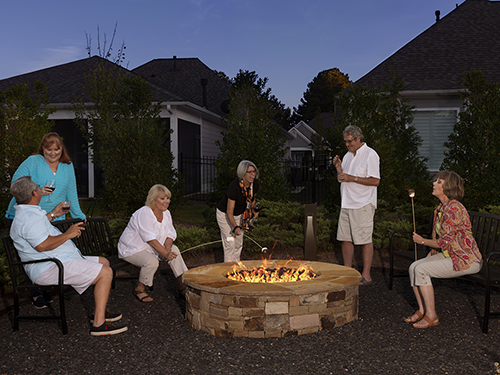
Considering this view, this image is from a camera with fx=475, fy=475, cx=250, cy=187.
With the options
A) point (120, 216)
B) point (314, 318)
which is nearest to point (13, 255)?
point (314, 318)

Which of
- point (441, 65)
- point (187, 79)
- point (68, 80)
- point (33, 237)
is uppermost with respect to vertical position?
point (187, 79)

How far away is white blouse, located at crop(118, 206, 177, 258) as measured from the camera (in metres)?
5.20

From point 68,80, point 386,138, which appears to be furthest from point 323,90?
point 386,138

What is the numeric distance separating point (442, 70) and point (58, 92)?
12.7 metres

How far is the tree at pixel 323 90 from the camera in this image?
66688 mm

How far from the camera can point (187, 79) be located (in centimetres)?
2334

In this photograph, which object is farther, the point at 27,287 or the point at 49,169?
the point at 49,169

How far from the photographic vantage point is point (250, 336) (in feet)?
13.6

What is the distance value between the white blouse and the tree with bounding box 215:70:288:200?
3.17 metres

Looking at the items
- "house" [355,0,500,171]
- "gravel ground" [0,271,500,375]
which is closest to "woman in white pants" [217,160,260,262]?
"gravel ground" [0,271,500,375]

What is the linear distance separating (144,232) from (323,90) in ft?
213

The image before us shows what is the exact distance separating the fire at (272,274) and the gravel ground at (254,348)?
68cm

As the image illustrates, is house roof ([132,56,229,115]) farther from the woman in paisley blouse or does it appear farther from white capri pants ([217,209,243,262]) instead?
the woman in paisley blouse

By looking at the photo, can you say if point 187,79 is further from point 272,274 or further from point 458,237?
point 458,237
